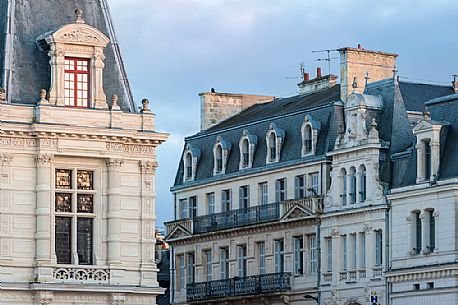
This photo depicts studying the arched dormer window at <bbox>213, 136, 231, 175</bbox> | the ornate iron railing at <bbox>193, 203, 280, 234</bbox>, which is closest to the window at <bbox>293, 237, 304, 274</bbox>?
the ornate iron railing at <bbox>193, 203, 280, 234</bbox>

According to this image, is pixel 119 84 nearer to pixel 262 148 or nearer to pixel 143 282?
pixel 143 282

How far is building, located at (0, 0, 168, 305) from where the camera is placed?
85188mm

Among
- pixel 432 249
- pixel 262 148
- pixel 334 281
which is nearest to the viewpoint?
pixel 432 249

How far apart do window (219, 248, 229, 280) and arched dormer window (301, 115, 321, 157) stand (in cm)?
918

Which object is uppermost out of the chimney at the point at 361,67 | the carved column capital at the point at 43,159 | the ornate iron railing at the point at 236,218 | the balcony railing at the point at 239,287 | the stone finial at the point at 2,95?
the chimney at the point at 361,67

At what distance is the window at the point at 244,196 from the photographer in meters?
113

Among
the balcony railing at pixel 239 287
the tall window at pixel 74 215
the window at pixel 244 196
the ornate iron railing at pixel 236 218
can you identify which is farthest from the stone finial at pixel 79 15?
the window at pixel 244 196

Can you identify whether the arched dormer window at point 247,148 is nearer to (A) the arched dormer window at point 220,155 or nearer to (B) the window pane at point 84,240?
(A) the arched dormer window at point 220,155

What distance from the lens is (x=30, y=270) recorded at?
8519 cm

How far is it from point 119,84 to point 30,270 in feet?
29.8

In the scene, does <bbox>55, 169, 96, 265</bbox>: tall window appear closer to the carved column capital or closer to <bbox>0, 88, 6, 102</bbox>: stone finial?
the carved column capital

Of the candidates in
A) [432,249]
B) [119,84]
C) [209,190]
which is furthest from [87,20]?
[209,190]

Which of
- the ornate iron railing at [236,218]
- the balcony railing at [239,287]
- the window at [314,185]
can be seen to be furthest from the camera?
the ornate iron railing at [236,218]

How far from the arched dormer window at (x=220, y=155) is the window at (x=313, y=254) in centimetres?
937
